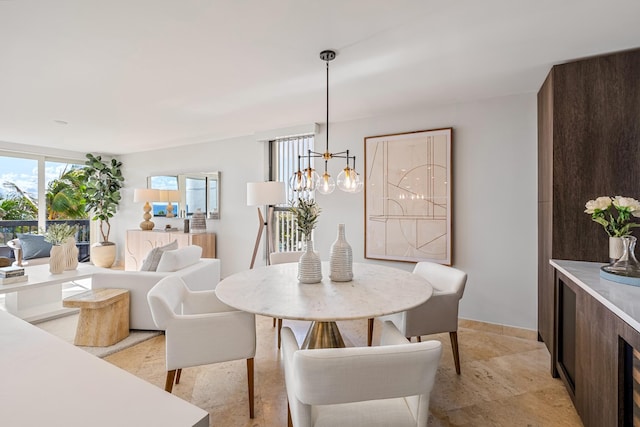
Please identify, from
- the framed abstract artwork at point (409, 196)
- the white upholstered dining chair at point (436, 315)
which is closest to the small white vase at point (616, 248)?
the white upholstered dining chair at point (436, 315)

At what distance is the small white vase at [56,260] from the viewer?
315 centimetres

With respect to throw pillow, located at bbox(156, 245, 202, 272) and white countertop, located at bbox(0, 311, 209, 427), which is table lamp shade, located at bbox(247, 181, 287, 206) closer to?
throw pillow, located at bbox(156, 245, 202, 272)

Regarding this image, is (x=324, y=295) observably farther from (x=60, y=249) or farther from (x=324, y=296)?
(x=60, y=249)

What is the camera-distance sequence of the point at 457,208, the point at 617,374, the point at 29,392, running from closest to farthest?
the point at 29,392
the point at 617,374
the point at 457,208

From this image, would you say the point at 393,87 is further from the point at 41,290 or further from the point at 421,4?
the point at 41,290

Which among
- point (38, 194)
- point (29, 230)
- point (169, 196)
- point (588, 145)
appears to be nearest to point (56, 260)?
point (169, 196)

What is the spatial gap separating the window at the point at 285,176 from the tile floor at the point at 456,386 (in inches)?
68.1

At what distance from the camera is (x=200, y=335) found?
174 centimetres

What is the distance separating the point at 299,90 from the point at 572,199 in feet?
7.89

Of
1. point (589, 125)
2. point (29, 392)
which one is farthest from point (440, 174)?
point (29, 392)

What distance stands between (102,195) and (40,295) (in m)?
2.87

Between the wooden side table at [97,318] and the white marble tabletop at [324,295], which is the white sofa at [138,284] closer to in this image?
the wooden side table at [97,318]

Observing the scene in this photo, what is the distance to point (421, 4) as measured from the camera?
1.70 meters

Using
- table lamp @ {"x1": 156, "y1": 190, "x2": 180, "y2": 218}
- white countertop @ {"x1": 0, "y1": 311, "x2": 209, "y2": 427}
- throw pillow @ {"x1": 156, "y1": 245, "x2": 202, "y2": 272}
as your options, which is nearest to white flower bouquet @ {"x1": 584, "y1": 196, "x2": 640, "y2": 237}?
white countertop @ {"x1": 0, "y1": 311, "x2": 209, "y2": 427}
